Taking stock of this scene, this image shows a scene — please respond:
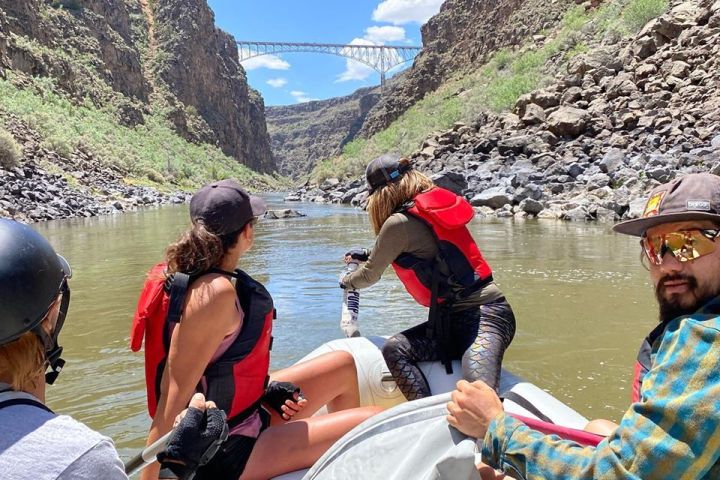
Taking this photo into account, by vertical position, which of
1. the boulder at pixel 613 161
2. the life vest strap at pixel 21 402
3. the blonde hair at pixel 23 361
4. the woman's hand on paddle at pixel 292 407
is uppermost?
the boulder at pixel 613 161

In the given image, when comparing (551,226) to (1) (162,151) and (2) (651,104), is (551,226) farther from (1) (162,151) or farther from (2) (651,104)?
(1) (162,151)

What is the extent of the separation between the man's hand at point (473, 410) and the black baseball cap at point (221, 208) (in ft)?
3.27

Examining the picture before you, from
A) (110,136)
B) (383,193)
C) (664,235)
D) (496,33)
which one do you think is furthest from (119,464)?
(496,33)

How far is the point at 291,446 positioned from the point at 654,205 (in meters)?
1.43

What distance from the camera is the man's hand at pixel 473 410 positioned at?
149 centimetres

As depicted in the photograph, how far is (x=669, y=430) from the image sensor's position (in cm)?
115

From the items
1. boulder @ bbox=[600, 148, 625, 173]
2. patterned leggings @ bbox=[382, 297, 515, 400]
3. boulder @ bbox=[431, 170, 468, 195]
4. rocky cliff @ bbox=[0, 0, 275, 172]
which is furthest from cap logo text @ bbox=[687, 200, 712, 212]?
rocky cliff @ bbox=[0, 0, 275, 172]

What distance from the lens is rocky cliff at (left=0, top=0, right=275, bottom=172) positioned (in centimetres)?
4244

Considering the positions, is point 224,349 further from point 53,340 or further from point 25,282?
point 25,282

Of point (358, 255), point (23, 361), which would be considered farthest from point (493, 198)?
point (23, 361)

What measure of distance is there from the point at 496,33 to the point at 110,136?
98.4 ft

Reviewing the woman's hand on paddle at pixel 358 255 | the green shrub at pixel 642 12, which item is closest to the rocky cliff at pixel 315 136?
the green shrub at pixel 642 12

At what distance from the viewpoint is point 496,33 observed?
149ft

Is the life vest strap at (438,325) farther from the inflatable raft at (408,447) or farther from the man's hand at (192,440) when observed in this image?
the man's hand at (192,440)
